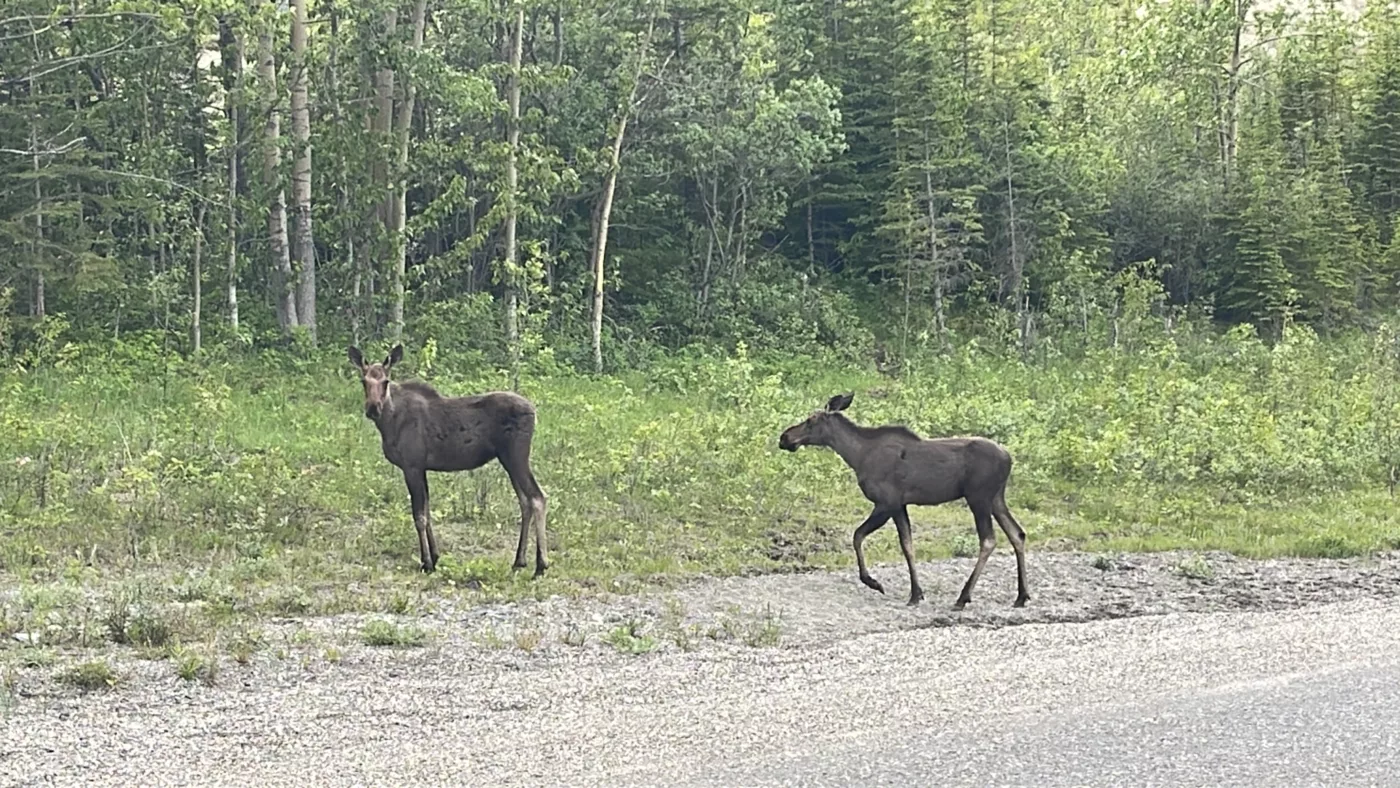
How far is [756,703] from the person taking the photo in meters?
7.87

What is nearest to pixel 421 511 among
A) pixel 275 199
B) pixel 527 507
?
pixel 527 507

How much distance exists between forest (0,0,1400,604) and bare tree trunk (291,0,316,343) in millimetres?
114

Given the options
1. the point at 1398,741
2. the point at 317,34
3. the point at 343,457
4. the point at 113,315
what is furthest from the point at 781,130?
the point at 1398,741

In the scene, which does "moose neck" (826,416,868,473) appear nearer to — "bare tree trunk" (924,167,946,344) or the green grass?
the green grass

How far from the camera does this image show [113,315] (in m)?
25.8

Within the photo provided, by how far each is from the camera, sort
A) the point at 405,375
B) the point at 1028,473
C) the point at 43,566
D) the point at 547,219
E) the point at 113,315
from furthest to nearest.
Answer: the point at 547,219 < the point at 113,315 < the point at 405,375 < the point at 1028,473 < the point at 43,566

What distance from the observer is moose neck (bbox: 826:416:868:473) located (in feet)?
42.6

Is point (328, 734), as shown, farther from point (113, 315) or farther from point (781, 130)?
point (781, 130)

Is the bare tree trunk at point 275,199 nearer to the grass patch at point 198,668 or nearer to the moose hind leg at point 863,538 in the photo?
the moose hind leg at point 863,538

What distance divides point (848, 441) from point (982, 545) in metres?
1.78

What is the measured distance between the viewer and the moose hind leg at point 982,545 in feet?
38.3

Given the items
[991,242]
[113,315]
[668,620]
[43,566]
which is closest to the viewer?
[668,620]

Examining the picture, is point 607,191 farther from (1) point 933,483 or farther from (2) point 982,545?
(2) point 982,545

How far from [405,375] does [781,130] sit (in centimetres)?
1282
